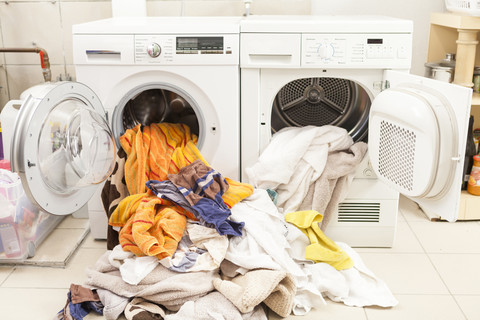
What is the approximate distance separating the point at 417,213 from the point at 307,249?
84 cm

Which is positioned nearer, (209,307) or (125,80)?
(209,307)

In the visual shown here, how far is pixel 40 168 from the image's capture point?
1708 millimetres

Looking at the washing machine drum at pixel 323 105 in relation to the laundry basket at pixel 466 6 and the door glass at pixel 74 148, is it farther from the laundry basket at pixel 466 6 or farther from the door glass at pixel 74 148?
the door glass at pixel 74 148

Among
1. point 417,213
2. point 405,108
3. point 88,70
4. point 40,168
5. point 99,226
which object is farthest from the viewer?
point 417,213

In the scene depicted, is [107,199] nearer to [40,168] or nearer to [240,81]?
[40,168]

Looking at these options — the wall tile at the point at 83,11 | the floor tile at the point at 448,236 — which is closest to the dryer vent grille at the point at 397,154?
the floor tile at the point at 448,236

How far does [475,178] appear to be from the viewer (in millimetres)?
2545

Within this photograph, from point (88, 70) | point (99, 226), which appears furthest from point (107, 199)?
point (88, 70)

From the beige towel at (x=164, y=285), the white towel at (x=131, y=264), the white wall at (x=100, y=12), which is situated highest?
the white wall at (x=100, y=12)

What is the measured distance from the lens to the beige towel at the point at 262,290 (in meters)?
1.77

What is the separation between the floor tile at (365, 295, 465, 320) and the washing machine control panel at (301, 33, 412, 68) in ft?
2.89

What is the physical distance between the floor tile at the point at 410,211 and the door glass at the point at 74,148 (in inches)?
55.8

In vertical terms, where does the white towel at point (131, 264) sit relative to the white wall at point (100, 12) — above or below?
below

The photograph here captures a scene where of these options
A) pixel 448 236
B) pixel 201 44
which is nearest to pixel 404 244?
pixel 448 236
